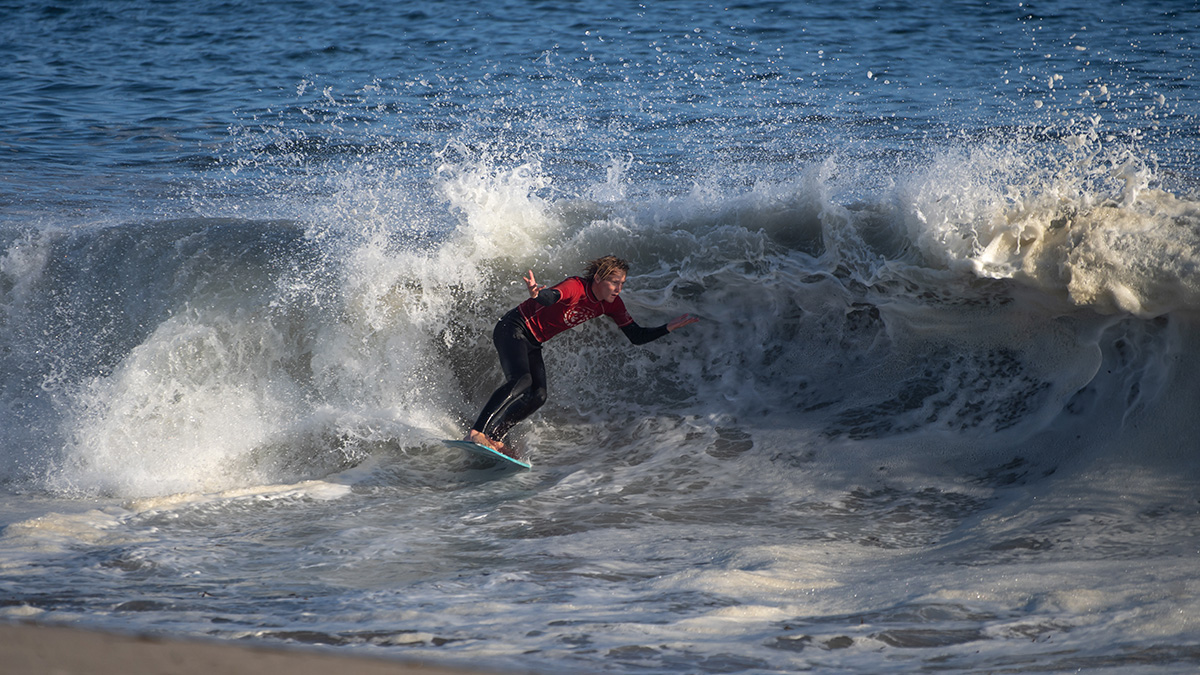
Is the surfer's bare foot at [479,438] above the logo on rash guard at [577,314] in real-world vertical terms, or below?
below

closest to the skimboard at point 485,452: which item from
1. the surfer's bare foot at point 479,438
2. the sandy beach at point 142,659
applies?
the surfer's bare foot at point 479,438

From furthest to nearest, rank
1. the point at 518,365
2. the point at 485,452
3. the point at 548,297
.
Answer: the point at 518,365 < the point at 485,452 < the point at 548,297

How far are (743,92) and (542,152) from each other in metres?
Result: 4.23

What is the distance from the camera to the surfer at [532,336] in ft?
20.3

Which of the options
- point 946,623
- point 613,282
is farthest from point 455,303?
point 946,623

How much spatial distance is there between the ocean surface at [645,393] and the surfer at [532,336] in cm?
39

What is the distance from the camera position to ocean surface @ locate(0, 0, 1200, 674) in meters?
3.72

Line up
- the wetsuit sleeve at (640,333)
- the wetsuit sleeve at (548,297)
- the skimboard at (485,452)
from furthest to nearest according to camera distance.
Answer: the wetsuit sleeve at (640,333) → the skimboard at (485,452) → the wetsuit sleeve at (548,297)

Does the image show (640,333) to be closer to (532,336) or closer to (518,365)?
(532,336)

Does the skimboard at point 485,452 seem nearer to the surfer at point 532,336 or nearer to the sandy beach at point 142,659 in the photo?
the surfer at point 532,336

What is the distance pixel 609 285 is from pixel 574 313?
15.7 inches

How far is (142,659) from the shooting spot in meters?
2.46

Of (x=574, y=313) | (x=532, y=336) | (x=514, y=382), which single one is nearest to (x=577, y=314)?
(x=574, y=313)

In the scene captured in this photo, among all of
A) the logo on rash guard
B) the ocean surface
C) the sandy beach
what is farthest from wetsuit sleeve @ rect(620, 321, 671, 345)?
the sandy beach
